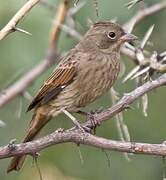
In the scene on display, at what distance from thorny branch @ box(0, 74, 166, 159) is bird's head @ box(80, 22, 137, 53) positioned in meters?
1.68

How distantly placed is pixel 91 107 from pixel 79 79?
131 cm

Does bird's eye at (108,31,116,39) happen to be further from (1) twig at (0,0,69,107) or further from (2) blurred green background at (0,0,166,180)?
(2) blurred green background at (0,0,166,180)

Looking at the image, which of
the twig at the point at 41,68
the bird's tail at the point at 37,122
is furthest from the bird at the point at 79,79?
the twig at the point at 41,68

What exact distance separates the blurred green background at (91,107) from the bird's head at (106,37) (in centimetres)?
47

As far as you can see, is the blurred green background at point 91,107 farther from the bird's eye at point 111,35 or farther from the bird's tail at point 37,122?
the bird's tail at point 37,122

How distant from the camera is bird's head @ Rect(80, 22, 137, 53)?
5953 millimetres

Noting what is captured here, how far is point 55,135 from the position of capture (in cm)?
408

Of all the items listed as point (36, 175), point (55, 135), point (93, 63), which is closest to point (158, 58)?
point (55, 135)

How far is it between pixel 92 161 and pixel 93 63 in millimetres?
1320

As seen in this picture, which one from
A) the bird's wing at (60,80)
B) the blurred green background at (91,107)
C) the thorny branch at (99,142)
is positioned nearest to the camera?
the thorny branch at (99,142)

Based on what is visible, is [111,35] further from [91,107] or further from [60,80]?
[91,107]

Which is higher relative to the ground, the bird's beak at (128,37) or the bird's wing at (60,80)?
the bird's beak at (128,37)

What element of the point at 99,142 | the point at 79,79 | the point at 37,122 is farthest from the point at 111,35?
the point at 99,142

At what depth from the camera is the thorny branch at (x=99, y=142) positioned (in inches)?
149
